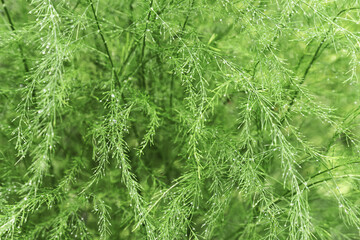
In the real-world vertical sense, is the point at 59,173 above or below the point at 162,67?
below

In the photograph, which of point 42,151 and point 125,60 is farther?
point 125,60

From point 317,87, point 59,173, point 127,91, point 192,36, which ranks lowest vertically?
point 59,173

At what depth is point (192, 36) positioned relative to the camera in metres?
1.23

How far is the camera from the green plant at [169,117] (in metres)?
1.16

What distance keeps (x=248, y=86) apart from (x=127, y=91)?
466 mm

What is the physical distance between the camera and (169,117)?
1318 mm

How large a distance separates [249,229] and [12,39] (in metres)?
0.96

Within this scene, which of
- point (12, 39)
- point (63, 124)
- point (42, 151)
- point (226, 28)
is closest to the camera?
point (42, 151)

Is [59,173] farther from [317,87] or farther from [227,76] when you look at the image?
[317,87]

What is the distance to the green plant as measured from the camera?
1155mm

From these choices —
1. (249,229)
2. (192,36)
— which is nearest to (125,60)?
(192,36)

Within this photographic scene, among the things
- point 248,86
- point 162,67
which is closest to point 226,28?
point 162,67

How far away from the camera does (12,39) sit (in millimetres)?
1186

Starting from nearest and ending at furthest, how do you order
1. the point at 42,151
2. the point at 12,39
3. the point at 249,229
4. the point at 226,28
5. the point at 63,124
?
1. the point at 42,151
2. the point at 12,39
3. the point at 249,229
4. the point at 63,124
5. the point at 226,28
